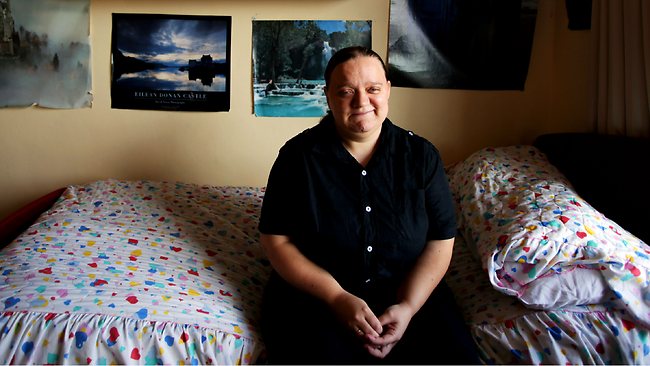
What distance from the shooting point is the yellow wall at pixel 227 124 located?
7.18 ft

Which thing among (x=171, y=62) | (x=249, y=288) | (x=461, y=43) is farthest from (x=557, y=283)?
(x=171, y=62)

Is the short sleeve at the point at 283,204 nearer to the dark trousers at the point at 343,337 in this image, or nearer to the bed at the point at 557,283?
the dark trousers at the point at 343,337

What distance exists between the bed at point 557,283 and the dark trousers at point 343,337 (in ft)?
0.36

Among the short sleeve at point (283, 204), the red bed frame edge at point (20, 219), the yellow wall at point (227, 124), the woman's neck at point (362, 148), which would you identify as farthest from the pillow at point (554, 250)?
the red bed frame edge at point (20, 219)

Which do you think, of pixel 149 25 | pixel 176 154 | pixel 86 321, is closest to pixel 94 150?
pixel 176 154

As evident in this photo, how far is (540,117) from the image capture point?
2.26 meters

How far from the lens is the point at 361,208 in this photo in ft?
4.08

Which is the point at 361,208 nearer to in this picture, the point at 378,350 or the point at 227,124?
the point at 378,350

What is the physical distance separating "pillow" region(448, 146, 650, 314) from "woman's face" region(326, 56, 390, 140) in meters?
0.44

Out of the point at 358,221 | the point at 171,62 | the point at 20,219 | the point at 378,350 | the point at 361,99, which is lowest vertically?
the point at 378,350

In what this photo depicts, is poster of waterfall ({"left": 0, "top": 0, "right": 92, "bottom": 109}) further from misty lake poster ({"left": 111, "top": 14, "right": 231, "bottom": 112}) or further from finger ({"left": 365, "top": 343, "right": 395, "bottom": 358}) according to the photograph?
finger ({"left": 365, "top": 343, "right": 395, "bottom": 358})

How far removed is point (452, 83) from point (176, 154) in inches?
50.0

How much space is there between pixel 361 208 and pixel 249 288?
1.41ft

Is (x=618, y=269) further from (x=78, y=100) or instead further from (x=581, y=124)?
(x=78, y=100)
